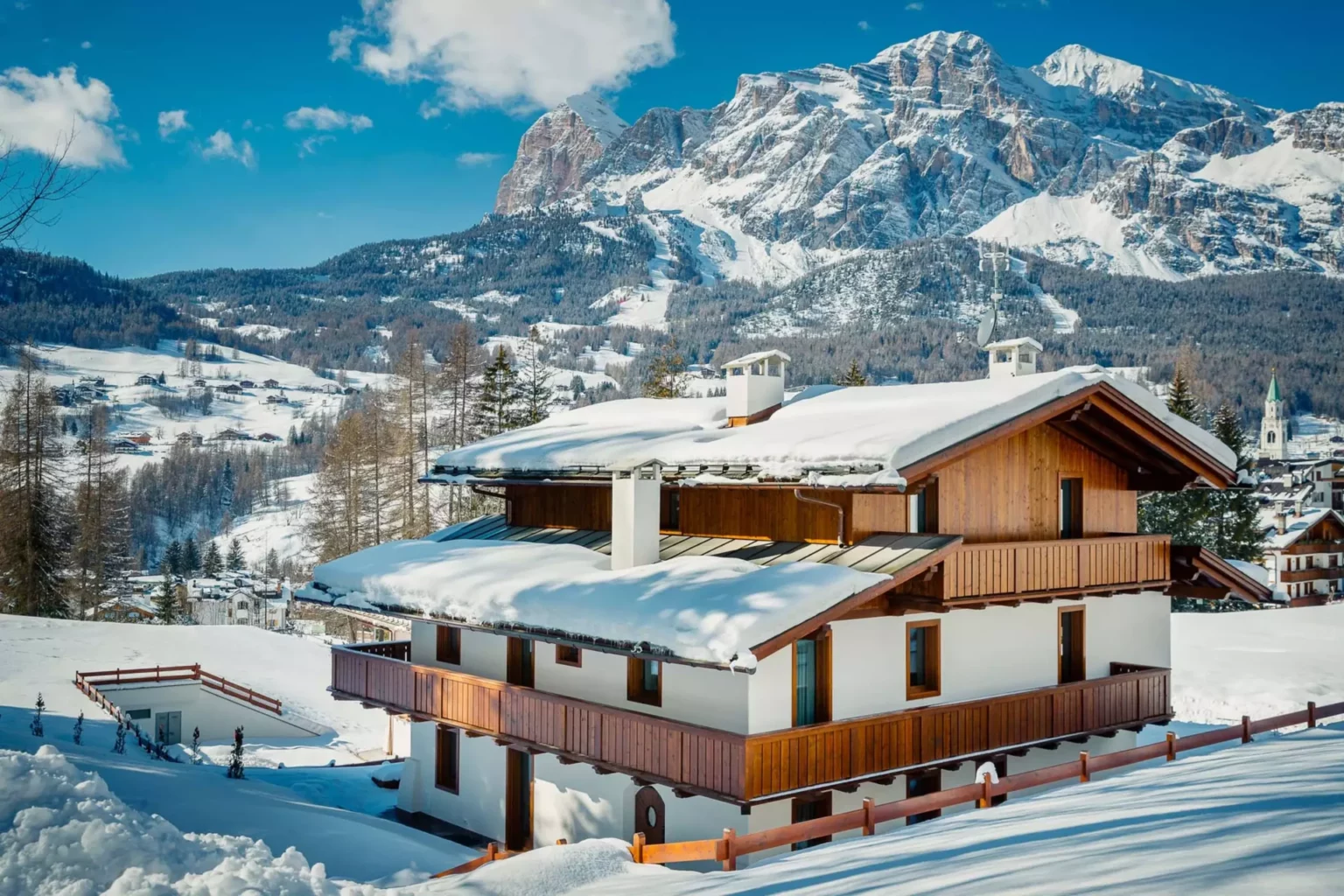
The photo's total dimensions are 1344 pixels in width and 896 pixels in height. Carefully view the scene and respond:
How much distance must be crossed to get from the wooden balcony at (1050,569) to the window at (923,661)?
3.51ft

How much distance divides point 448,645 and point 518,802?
3.36 m

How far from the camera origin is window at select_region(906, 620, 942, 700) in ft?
49.6

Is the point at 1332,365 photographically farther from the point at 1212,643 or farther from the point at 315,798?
the point at 315,798

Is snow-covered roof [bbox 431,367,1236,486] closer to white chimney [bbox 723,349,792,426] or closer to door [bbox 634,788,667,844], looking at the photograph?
white chimney [bbox 723,349,792,426]

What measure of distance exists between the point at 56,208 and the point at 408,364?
34227 millimetres

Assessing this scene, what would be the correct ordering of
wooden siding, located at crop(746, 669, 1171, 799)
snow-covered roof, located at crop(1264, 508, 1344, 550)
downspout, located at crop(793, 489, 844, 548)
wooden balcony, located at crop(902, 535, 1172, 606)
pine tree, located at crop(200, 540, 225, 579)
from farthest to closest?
1. pine tree, located at crop(200, 540, 225, 579)
2. snow-covered roof, located at crop(1264, 508, 1344, 550)
3. downspout, located at crop(793, 489, 844, 548)
4. wooden balcony, located at crop(902, 535, 1172, 606)
5. wooden siding, located at crop(746, 669, 1171, 799)

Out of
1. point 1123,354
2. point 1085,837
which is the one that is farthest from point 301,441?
point 1085,837

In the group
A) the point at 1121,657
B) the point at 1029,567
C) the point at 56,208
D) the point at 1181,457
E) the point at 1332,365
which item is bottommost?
the point at 1121,657

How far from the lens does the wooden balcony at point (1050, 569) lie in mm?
14289

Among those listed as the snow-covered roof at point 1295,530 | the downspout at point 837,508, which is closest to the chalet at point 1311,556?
the snow-covered roof at point 1295,530

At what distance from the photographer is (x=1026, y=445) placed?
16500mm

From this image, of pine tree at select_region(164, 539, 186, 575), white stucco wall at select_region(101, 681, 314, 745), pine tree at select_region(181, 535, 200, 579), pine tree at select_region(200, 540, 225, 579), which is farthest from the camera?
pine tree at select_region(181, 535, 200, 579)

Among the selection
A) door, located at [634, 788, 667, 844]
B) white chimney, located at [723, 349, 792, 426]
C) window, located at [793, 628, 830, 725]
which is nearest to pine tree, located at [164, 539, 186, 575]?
white chimney, located at [723, 349, 792, 426]

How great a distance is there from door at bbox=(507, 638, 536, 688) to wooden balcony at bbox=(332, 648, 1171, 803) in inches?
35.6
